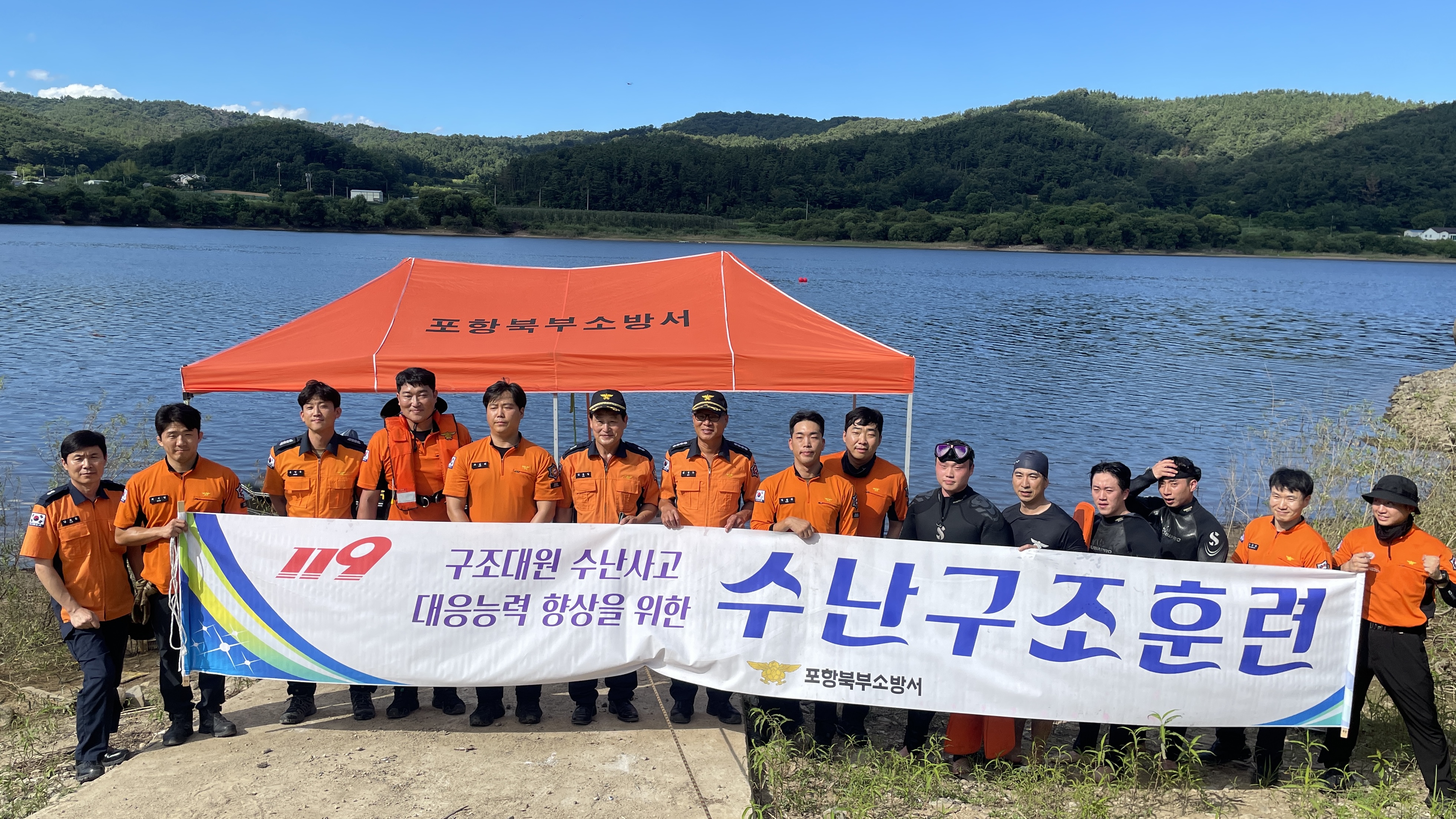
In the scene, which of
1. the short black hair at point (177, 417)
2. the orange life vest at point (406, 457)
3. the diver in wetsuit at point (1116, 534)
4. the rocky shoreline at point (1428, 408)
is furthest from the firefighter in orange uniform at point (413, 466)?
the rocky shoreline at point (1428, 408)

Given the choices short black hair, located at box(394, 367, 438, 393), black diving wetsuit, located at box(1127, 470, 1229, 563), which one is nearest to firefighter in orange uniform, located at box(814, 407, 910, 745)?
black diving wetsuit, located at box(1127, 470, 1229, 563)

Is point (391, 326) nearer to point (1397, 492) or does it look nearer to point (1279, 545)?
point (1279, 545)

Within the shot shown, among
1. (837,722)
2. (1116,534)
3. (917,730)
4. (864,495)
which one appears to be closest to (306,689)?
(837,722)

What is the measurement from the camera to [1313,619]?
4.73 meters

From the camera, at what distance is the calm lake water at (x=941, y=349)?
18.3m

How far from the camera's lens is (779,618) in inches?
193

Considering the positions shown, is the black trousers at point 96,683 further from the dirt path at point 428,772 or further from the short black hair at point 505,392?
the short black hair at point 505,392

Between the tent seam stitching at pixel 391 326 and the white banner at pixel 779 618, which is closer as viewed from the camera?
the white banner at pixel 779 618

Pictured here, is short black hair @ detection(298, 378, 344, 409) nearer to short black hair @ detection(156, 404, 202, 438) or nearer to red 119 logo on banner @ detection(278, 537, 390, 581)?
short black hair @ detection(156, 404, 202, 438)

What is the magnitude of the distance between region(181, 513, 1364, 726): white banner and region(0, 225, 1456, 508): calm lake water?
2.22m

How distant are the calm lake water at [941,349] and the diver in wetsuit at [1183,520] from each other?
3140 mm

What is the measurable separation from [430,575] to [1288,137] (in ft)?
619

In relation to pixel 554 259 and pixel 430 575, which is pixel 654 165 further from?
pixel 430 575

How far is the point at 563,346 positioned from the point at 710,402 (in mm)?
2038
